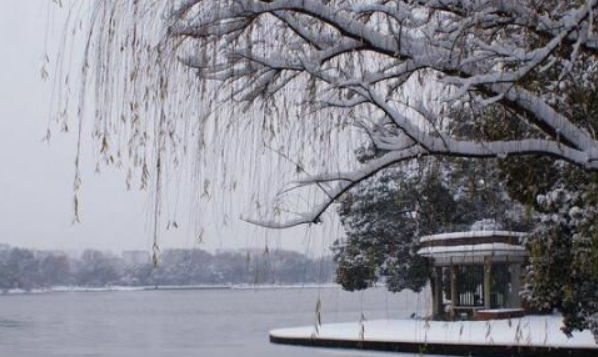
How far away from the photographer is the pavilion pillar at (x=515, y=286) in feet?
99.9

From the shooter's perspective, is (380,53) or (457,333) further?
(457,333)

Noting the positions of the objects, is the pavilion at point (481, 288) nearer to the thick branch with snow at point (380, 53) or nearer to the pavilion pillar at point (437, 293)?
the pavilion pillar at point (437, 293)

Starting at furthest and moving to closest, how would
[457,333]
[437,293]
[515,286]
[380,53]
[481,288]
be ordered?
[481,288], [437,293], [515,286], [457,333], [380,53]

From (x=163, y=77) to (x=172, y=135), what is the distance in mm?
247

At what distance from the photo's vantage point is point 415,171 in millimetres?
5414

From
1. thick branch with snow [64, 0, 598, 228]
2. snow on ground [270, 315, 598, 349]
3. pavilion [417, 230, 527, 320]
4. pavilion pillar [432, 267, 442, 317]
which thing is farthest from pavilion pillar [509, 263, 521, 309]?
thick branch with snow [64, 0, 598, 228]

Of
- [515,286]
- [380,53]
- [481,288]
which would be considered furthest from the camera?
[481,288]

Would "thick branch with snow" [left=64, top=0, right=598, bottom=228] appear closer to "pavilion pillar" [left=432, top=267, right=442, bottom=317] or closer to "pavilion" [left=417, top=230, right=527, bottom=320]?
"pavilion" [left=417, top=230, right=527, bottom=320]

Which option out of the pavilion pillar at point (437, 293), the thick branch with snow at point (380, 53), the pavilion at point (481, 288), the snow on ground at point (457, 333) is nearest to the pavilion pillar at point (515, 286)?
the pavilion at point (481, 288)

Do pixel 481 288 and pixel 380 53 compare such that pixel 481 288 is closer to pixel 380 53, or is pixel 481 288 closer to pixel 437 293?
pixel 437 293

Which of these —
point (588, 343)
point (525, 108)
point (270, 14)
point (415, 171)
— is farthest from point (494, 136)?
point (588, 343)

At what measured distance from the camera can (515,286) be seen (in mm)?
31406

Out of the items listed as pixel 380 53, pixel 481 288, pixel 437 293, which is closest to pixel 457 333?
pixel 437 293

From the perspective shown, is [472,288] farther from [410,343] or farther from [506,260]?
[410,343]
